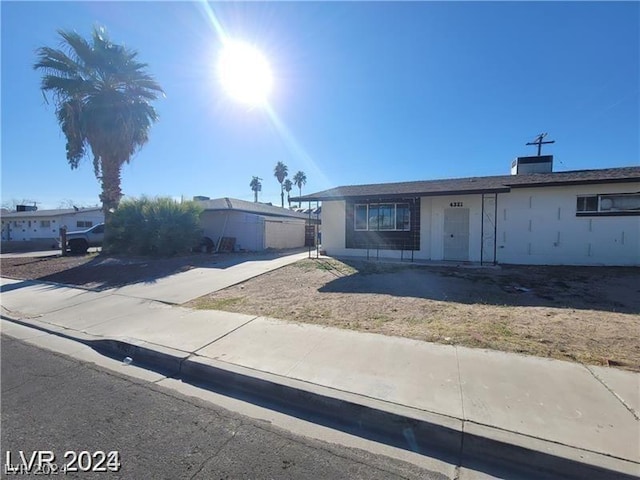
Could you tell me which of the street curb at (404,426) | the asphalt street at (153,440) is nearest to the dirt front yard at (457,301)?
the street curb at (404,426)

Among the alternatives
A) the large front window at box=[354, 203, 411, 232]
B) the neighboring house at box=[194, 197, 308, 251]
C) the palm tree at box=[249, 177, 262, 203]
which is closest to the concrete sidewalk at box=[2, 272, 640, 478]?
the large front window at box=[354, 203, 411, 232]

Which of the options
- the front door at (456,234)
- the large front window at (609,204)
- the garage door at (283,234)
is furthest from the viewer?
the garage door at (283,234)

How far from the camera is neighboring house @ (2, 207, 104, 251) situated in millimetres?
33969

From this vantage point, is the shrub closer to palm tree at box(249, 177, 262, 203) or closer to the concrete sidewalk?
the concrete sidewalk

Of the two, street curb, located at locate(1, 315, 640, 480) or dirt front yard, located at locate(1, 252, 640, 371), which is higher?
dirt front yard, located at locate(1, 252, 640, 371)

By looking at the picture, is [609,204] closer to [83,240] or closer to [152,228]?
[152,228]

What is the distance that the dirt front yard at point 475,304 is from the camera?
4863 mm

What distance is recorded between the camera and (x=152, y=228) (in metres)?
16.7

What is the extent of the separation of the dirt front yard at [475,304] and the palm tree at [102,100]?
13.7 m

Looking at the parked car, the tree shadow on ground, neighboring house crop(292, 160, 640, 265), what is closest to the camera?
the tree shadow on ground

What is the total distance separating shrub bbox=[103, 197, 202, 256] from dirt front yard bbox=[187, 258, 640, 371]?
314 inches

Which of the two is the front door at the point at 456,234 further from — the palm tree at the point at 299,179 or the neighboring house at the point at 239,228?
the palm tree at the point at 299,179

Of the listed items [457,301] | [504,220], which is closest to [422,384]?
[457,301]

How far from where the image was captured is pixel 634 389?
3439mm
